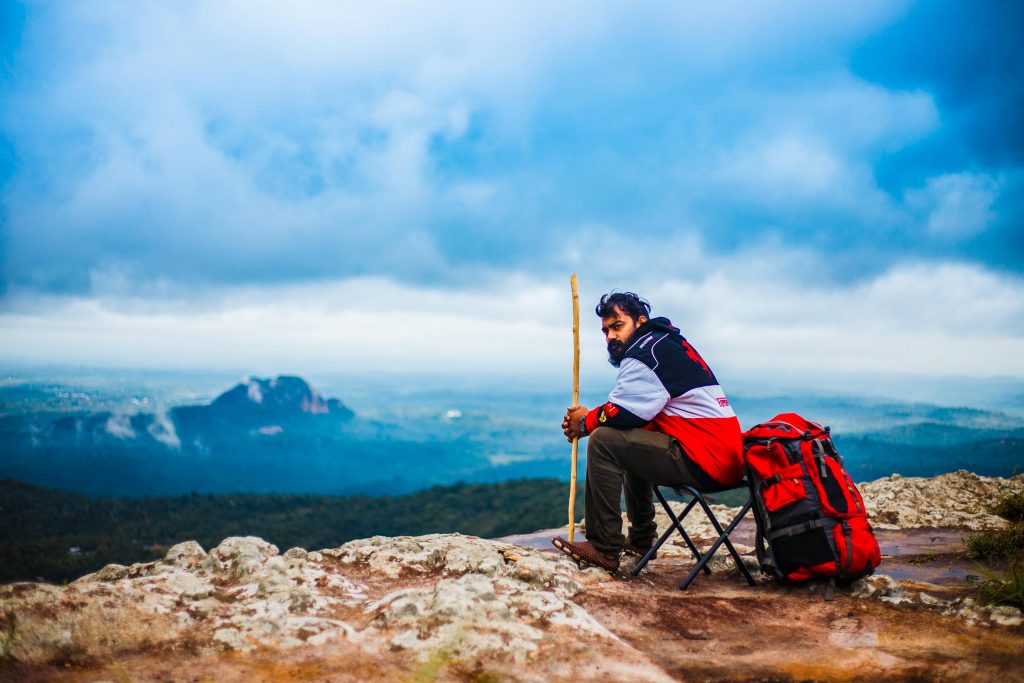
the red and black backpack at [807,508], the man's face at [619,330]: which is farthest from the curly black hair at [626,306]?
the red and black backpack at [807,508]

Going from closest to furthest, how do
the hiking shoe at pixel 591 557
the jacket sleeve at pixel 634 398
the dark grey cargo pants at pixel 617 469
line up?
the jacket sleeve at pixel 634 398
the dark grey cargo pants at pixel 617 469
the hiking shoe at pixel 591 557

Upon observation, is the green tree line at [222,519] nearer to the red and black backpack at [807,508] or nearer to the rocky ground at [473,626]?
the rocky ground at [473,626]

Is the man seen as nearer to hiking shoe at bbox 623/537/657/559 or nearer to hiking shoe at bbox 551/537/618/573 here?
hiking shoe at bbox 551/537/618/573

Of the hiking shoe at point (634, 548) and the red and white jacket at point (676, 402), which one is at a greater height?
the red and white jacket at point (676, 402)

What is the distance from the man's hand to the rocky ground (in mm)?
1281

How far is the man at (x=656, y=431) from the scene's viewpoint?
18.1ft

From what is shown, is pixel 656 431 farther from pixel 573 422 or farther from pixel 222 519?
pixel 222 519

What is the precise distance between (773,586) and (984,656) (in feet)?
6.16

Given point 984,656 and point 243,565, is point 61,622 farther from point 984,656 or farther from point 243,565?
point 984,656

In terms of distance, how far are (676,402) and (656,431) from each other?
0.34m

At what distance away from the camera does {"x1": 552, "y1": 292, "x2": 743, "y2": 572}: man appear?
5504mm

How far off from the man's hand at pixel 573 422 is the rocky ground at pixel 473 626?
1.28 m

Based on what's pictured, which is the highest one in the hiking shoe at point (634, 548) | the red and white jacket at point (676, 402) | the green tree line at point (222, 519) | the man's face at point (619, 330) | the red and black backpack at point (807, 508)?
the man's face at point (619, 330)

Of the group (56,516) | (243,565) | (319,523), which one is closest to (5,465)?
(56,516)
